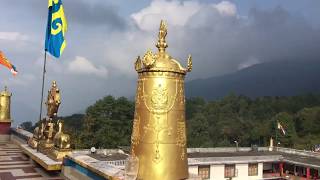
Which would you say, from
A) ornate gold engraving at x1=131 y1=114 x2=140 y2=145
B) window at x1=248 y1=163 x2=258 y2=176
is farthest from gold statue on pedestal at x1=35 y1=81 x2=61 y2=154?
window at x1=248 y1=163 x2=258 y2=176

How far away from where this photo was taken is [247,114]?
82.9 metres

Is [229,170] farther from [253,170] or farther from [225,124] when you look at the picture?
[225,124]

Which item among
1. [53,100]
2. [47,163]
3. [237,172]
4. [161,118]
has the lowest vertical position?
[237,172]

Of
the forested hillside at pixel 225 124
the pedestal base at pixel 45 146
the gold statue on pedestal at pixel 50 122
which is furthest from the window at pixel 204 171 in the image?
the forested hillside at pixel 225 124

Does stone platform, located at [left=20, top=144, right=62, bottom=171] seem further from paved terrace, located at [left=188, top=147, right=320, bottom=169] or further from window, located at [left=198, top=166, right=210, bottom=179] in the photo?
window, located at [left=198, top=166, right=210, bottom=179]

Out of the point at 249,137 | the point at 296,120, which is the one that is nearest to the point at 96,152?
the point at 249,137

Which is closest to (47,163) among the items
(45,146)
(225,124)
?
(45,146)

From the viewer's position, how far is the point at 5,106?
87.6ft

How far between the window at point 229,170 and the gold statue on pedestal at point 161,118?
76.1 feet

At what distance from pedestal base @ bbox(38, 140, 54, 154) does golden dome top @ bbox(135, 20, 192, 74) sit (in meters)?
9.62

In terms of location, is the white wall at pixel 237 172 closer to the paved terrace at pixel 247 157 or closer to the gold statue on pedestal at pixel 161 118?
the paved terrace at pixel 247 157

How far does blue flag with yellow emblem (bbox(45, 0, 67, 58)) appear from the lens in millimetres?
14555

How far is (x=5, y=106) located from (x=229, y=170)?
17.4 m

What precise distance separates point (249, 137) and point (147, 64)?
61151mm
